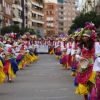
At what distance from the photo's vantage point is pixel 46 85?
14.0m

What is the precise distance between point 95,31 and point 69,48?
1009cm

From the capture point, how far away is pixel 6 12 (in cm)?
6625

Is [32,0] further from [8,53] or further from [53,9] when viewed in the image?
[8,53]

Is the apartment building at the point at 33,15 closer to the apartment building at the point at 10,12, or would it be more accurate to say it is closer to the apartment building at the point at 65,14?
the apartment building at the point at 10,12


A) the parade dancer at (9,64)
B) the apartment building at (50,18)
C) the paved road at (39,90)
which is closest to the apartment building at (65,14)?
the apartment building at (50,18)

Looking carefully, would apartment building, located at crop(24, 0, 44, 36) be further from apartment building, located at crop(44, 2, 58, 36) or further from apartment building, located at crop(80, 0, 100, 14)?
apartment building, located at crop(44, 2, 58, 36)

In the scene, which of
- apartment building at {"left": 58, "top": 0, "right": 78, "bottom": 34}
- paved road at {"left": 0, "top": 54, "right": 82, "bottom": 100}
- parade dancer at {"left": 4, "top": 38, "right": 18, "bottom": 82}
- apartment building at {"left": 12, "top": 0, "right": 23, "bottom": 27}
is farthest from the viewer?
apartment building at {"left": 58, "top": 0, "right": 78, "bottom": 34}

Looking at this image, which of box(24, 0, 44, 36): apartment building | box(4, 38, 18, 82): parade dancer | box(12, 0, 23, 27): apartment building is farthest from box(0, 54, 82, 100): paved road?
box(24, 0, 44, 36): apartment building

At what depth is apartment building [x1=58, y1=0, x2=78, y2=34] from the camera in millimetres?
162500

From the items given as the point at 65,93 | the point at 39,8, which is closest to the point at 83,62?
the point at 65,93

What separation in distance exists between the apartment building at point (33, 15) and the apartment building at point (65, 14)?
165ft

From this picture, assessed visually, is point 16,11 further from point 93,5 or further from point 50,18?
point 50,18

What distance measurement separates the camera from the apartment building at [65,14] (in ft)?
533

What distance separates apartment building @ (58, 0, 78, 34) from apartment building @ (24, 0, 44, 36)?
5016 centimetres
